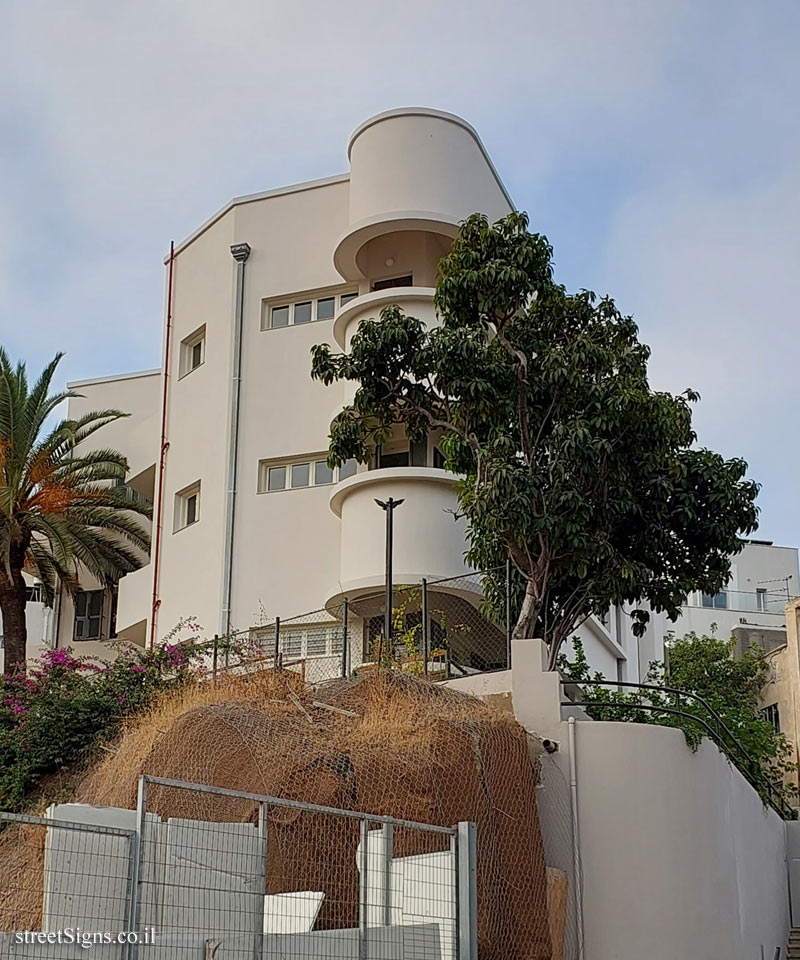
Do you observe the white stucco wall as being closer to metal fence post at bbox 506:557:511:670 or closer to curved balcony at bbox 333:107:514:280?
metal fence post at bbox 506:557:511:670

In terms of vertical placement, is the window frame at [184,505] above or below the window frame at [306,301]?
below

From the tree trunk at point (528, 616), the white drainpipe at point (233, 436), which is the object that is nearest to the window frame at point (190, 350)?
the white drainpipe at point (233, 436)

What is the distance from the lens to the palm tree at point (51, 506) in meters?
26.9

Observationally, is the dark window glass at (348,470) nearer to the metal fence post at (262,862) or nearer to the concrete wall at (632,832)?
the concrete wall at (632,832)

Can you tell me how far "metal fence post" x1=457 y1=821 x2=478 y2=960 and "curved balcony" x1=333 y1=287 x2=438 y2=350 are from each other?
565 inches

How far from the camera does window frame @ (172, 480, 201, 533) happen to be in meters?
26.3

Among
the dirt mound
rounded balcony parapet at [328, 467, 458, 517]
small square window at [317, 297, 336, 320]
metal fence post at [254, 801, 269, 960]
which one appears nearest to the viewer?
metal fence post at [254, 801, 269, 960]

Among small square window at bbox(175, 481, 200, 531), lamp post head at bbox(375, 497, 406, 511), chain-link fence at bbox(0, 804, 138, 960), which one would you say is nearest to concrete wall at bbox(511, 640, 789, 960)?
lamp post head at bbox(375, 497, 406, 511)

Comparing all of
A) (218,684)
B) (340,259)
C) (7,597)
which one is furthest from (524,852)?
(7,597)

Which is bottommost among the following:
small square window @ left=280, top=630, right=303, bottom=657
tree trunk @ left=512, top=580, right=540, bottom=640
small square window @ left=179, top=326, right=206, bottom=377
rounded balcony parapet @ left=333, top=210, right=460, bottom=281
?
tree trunk @ left=512, top=580, right=540, bottom=640

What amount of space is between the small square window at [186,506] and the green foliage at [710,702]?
8858 mm

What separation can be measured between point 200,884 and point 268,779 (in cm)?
403

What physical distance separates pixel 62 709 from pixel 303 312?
10.9m

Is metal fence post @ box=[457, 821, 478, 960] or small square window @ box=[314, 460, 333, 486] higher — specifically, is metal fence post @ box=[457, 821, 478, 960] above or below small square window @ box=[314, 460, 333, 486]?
below
